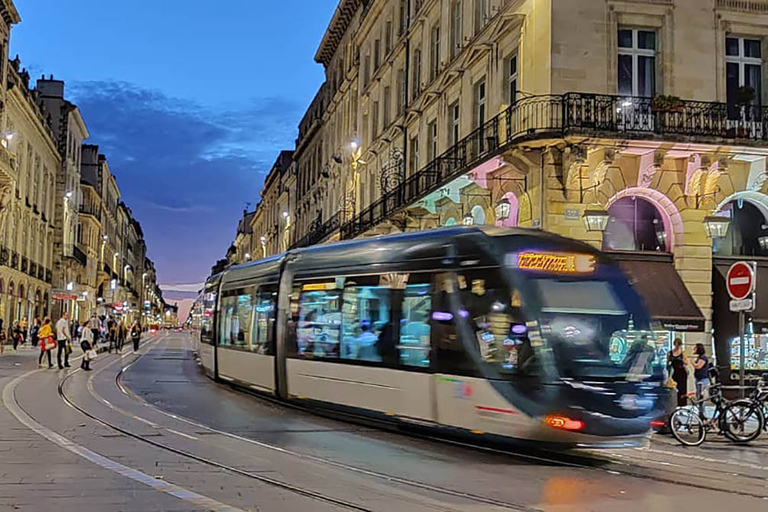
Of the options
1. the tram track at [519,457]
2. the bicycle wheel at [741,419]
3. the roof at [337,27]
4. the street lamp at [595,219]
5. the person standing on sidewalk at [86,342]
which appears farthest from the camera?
the roof at [337,27]

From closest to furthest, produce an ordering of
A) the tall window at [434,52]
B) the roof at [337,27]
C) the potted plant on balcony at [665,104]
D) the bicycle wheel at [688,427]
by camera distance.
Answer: the bicycle wheel at [688,427], the potted plant on balcony at [665,104], the tall window at [434,52], the roof at [337,27]

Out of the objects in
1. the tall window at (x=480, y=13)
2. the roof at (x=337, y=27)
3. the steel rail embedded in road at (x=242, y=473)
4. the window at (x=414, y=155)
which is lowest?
the steel rail embedded in road at (x=242, y=473)

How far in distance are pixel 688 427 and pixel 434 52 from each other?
20512 mm

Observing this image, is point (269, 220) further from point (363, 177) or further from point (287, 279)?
point (287, 279)

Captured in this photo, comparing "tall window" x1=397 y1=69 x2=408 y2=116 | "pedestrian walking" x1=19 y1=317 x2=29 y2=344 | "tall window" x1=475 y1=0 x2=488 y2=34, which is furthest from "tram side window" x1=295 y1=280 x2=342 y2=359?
"pedestrian walking" x1=19 y1=317 x2=29 y2=344

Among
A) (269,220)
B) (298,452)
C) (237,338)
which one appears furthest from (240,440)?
(269,220)

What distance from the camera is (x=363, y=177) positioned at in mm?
43594

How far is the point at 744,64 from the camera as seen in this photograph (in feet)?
75.2

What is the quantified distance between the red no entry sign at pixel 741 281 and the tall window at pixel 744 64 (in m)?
8.51

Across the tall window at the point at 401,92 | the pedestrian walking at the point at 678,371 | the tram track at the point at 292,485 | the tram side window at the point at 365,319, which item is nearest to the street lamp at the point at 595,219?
the pedestrian walking at the point at 678,371

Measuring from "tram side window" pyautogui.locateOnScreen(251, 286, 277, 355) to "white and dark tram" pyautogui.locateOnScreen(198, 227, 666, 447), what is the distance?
220cm

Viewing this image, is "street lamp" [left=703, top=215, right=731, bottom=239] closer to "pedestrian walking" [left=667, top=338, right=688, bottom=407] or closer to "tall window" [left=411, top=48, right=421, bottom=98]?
"pedestrian walking" [left=667, top=338, right=688, bottom=407]

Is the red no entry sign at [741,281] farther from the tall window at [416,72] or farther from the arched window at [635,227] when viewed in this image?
the tall window at [416,72]

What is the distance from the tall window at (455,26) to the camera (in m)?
29.5
